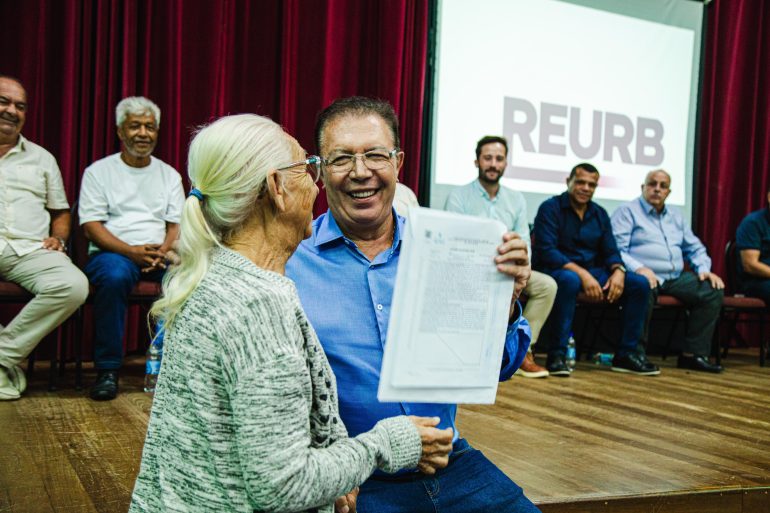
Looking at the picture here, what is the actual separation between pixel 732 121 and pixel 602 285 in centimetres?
272

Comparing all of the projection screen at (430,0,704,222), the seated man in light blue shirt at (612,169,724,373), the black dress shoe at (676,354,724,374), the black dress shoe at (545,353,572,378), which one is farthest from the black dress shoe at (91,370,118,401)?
the black dress shoe at (676,354,724,374)

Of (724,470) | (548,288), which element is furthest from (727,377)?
(724,470)

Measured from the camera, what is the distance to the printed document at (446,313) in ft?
3.42

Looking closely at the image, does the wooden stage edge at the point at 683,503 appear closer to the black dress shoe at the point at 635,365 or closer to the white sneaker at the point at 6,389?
the white sneaker at the point at 6,389

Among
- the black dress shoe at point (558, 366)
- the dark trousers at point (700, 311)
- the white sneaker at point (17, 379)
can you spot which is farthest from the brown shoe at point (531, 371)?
the white sneaker at point (17, 379)

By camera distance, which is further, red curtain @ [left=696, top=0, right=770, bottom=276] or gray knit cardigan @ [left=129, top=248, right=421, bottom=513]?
red curtain @ [left=696, top=0, right=770, bottom=276]

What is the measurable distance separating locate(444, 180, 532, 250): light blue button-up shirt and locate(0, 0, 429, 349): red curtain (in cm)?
48

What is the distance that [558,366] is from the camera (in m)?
4.08

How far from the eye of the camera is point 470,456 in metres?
1.40

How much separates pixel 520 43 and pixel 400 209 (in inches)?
110

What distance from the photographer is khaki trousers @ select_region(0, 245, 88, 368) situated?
2979 mm

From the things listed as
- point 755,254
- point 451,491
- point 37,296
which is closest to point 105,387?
point 37,296

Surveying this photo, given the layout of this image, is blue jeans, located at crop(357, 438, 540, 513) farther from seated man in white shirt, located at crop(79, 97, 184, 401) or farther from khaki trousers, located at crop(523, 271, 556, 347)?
khaki trousers, located at crop(523, 271, 556, 347)

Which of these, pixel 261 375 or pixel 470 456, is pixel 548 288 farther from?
pixel 261 375
